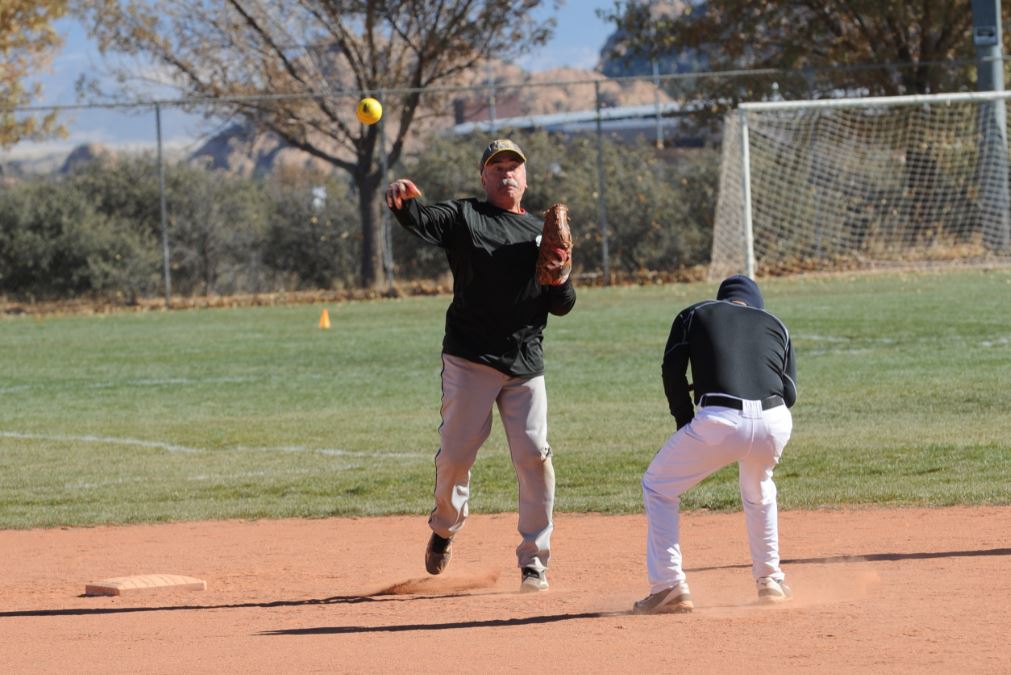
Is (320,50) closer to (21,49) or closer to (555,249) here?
(21,49)

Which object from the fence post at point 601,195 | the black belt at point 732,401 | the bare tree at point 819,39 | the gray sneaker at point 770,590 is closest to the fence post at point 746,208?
the fence post at point 601,195

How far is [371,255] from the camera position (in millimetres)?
31438

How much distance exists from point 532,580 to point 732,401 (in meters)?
1.66

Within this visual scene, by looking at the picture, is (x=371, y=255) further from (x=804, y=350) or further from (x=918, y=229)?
(x=804, y=350)

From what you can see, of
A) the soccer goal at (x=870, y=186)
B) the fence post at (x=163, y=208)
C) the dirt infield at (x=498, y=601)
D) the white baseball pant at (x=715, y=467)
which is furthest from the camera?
the soccer goal at (x=870, y=186)

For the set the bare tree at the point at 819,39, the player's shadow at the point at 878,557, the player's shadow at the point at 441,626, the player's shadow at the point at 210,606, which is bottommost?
the player's shadow at the point at 210,606

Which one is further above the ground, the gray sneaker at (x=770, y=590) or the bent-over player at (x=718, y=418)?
the bent-over player at (x=718, y=418)

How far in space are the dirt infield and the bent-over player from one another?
1.03 ft

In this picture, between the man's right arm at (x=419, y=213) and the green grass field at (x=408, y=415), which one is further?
the green grass field at (x=408, y=415)

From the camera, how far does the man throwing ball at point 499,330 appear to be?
7273 millimetres

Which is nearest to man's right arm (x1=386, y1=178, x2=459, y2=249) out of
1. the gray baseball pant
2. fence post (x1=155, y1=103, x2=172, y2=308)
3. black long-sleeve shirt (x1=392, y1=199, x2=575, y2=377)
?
black long-sleeve shirt (x1=392, y1=199, x2=575, y2=377)

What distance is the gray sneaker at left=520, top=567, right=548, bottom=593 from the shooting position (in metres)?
7.52

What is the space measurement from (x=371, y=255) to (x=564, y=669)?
26.2 meters

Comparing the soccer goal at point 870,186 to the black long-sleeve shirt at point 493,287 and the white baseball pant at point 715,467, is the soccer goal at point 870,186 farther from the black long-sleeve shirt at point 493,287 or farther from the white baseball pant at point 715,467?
the white baseball pant at point 715,467
